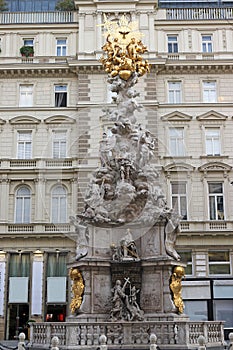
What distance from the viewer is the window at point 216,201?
3469cm

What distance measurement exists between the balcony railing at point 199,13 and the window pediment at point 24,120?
1256 centimetres

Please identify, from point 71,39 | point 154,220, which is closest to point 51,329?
point 154,220

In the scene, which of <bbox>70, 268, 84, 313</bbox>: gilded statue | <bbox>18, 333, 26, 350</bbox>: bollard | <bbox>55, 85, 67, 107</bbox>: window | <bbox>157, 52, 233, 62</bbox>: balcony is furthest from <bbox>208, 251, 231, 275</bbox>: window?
<bbox>18, 333, 26, 350</bbox>: bollard

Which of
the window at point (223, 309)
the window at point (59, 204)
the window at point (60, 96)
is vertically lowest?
the window at point (223, 309)

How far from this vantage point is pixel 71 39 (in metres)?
38.8

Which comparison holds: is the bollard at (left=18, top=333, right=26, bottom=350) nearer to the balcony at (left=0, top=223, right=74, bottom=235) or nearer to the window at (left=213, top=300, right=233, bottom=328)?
the balcony at (left=0, top=223, right=74, bottom=235)

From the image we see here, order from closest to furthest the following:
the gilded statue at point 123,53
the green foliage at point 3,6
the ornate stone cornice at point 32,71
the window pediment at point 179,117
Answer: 1. the gilded statue at point 123,53
2. the window pediment at point 179,117
3. the ornate stone cornice at point 32,71
4. the green foliage at point 3,6

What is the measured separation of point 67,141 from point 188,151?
801 cm

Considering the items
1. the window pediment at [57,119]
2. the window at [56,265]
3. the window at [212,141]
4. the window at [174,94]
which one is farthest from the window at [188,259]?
the window pediment at [57,119]

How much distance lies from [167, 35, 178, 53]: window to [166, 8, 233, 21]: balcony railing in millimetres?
1696

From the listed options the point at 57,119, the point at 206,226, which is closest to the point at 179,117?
the point at 206,226

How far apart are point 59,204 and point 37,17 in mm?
17056

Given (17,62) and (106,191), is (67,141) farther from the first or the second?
(106,191)

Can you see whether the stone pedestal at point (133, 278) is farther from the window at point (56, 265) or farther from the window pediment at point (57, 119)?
the window pediment at point (57, 119)
